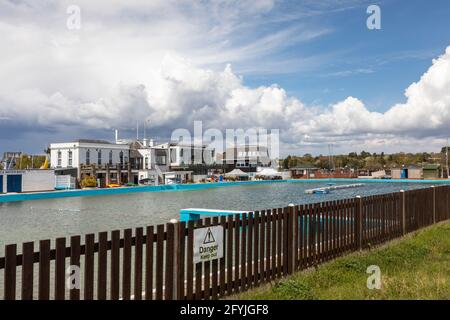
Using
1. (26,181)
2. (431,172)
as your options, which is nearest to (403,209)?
(26,181)

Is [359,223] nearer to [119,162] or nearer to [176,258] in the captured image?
[176,258]

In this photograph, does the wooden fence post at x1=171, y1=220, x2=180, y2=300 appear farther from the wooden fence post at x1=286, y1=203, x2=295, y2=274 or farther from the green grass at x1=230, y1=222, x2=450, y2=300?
the wooden fence post at x1=286, y1=203, x2=295, y2=274

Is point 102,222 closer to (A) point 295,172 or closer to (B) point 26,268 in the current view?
(B) point 26,268

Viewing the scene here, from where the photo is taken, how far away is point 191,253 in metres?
4.91

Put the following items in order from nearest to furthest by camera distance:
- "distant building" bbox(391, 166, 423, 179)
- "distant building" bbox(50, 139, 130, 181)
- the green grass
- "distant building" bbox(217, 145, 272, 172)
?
the green grass, "distant building" bbox(50, 139, 130, 181), "distant building" bbox(391, 166, 423, 179), "distant building" bbox(217, 145, 272, 172)

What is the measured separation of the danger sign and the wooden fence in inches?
3.1

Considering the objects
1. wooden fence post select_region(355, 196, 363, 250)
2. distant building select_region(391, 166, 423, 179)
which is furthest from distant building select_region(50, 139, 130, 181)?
distant building select_region(391, 166, 423, 179)

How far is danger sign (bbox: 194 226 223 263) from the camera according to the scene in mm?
4988

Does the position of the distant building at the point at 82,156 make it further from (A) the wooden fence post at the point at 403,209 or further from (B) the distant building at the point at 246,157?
(A) the wooden fence post at the point at 403,209

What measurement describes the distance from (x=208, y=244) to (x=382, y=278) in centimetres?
279

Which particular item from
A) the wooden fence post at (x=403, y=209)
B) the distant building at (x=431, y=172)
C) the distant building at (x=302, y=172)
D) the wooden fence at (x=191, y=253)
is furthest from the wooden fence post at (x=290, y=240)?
the distant building at (x=302, y=172)

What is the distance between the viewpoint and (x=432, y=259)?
7266 mm

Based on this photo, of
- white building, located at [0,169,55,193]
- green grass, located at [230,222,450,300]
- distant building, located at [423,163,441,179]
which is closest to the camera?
green grass, located at [230,222,450,300]

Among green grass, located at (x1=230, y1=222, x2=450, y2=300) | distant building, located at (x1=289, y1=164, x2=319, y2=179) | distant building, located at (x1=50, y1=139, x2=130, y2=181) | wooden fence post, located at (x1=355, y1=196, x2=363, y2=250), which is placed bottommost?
distant building, located at (x1=289, y1=164, x2=319, y2=179)
